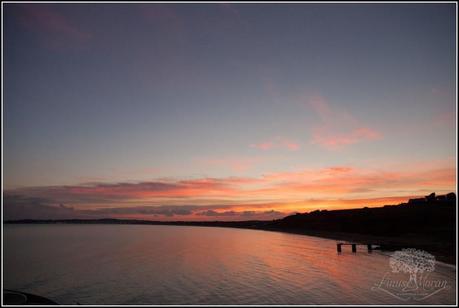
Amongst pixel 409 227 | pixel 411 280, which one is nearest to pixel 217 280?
pixel 411 280

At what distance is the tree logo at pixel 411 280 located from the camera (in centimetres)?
2889

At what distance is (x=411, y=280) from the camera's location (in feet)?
112

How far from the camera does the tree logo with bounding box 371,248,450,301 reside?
A: 2889cm

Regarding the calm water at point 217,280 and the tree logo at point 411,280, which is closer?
the tree logo at point 411,280

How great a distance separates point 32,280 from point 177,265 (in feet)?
62.8

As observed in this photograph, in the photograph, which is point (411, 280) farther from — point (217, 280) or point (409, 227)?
point (409, 227)

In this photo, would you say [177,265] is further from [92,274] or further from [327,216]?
[327,216]

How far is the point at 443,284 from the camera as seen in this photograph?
3086cm

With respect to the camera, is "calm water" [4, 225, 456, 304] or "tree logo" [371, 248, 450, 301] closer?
"tree logo" [371, 248, 450, 301]

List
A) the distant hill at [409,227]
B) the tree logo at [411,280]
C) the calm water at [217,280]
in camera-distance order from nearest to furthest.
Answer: the tree logo at [411,280], the calm water at [217,280], the distant hill at [409,227]

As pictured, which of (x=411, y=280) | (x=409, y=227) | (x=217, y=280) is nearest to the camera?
(x=411, y=280)

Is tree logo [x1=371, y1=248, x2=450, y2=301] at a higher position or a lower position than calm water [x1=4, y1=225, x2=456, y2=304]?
higher

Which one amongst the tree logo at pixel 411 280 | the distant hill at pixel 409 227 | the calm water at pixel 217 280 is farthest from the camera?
the distant hill at pixel 409 227

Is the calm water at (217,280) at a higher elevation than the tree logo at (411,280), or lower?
lower
